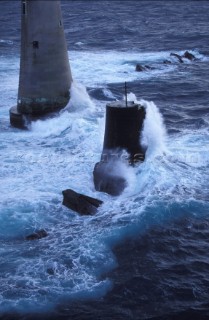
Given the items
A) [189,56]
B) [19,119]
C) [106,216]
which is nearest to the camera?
[106,216]

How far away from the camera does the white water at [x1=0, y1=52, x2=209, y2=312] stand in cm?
1210

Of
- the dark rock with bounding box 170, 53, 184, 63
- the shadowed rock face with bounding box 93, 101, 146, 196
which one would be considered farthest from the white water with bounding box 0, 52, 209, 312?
the dark rock with bounding box 170, 53, 184, 63

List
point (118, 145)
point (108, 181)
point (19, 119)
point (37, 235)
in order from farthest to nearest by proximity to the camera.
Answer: point (19, 119) < point (108, 181) < point (118, 145) < point (37, 235)

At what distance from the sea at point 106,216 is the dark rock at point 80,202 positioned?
0.65 feet

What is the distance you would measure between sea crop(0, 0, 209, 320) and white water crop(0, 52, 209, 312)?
33 mm

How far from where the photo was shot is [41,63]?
2247 cm

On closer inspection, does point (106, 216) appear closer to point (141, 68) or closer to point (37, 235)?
point (37, 235)

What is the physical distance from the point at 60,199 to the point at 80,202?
→ 1178 millimetres

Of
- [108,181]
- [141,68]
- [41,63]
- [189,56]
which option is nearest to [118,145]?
[108,181]

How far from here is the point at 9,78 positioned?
108 feet

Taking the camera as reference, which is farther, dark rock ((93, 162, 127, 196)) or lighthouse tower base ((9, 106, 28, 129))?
lighthouse tower base ((9, 106, 28, 129))

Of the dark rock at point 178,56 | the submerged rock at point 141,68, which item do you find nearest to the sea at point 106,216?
the submerged rock at point 141,68

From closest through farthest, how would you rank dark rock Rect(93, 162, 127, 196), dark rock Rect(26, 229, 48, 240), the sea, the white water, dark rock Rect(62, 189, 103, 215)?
the sea < the white water < dark rock Rect(26, 229, 48, 240) < dark rock Rect(62, 189, 103, 215) < dark rock Rect(93, 162, 127, 196)

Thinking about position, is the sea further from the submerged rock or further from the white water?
the submerged rock
